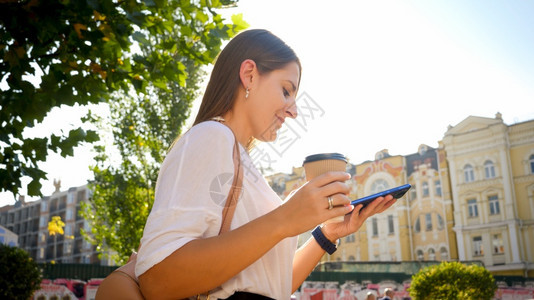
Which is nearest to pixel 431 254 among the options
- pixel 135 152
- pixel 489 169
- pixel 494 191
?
pixel 494 191

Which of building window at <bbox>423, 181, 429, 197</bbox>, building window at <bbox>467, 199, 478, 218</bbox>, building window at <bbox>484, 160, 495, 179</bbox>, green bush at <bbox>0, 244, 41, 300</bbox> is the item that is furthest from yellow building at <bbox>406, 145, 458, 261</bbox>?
green bush at <bbox>0, 244, 41, 300</bbox>

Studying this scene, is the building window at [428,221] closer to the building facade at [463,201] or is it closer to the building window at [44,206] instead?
the building facade at [463,201]

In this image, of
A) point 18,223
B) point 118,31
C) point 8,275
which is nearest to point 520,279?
point 8,275

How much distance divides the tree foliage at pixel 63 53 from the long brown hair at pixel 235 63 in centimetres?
194

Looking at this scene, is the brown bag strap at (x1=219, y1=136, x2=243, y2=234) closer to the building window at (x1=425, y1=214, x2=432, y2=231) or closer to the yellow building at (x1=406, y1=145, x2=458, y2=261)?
the yellow building at (x1=406, y1=145, x2=458, y2=261)

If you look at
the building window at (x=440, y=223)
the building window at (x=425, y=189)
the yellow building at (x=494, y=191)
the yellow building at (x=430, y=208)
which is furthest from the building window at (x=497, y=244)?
the building window at (x=425, y=189)

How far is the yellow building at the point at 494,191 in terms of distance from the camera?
3020 cm

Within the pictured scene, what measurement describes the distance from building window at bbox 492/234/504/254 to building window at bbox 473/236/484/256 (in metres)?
0.84

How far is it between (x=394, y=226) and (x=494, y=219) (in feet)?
23.9

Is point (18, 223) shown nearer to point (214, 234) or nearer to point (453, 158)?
point (453, 158)

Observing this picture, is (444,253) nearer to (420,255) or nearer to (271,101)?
(420,255)

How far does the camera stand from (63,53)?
11.5 ft

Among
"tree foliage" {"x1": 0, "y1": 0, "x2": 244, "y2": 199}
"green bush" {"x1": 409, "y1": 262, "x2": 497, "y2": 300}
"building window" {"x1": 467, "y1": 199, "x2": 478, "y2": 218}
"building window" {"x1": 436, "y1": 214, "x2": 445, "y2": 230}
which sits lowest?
"green bush" {"x1": 409, "y1": 262, "x2": 497, "y2": 300}

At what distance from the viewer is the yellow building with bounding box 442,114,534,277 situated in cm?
3020
